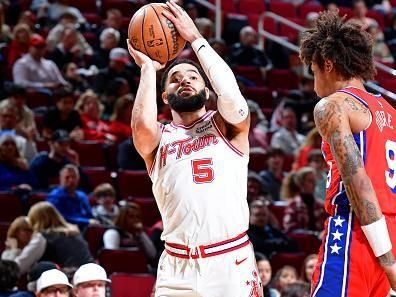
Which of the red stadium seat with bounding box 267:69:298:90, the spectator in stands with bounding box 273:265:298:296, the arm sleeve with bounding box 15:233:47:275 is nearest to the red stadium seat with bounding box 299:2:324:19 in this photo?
the red stadium seat with bounding box 267:69:298:90

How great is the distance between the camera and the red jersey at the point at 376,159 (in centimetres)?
457

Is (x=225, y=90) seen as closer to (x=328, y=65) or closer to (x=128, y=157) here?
(x=328, y=65)

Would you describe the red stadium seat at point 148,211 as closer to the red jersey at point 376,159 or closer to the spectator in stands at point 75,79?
the spectator in stands at point 75,79

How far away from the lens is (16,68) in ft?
40.5

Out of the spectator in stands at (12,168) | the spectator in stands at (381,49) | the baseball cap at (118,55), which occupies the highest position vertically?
the spectator in stands at (381,49)

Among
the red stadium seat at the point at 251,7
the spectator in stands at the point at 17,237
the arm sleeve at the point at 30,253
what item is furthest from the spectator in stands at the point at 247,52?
the arm sleeve at the point at 30,253

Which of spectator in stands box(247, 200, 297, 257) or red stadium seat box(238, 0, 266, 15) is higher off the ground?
red stadium seat box(238, 0, 266, 15)

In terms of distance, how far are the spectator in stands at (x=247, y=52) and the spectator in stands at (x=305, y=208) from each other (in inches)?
152

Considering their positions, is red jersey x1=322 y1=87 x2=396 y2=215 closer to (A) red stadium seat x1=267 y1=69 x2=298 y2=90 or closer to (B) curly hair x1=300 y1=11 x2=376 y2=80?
(B) curly hair x1=300 y1=11 x2=376 y2=80

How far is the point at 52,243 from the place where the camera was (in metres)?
8.83

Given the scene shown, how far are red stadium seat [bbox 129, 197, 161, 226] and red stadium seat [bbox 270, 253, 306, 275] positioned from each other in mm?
1511

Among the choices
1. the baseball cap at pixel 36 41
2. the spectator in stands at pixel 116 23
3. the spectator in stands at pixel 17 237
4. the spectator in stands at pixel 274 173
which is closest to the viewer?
the spectator in stands at pixel 17 237

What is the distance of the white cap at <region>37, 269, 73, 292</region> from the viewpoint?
655cm

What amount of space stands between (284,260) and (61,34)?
5.66 metres
